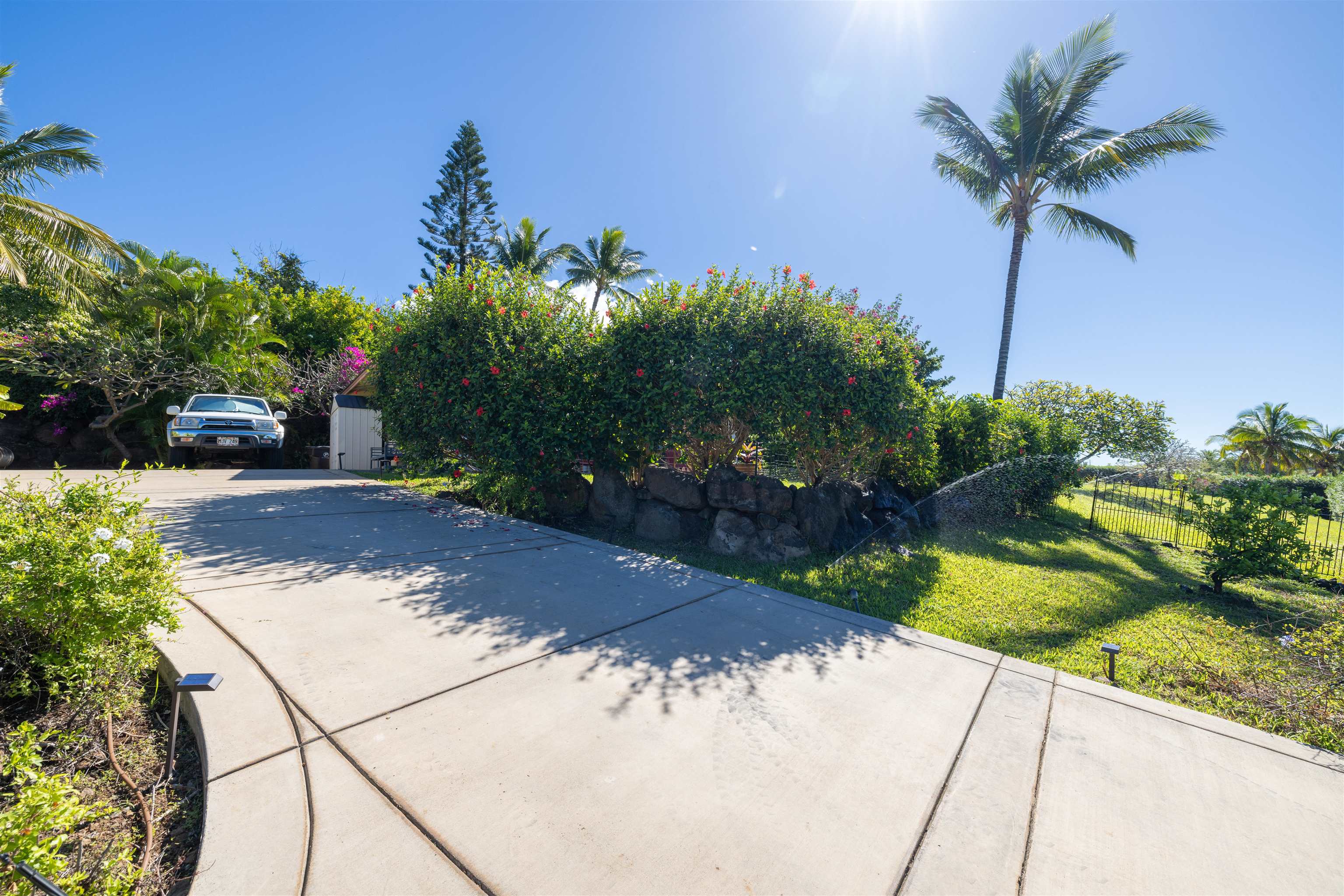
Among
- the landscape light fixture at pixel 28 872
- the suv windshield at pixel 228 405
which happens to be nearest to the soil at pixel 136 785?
the landscape light fixture at pixel 28 872

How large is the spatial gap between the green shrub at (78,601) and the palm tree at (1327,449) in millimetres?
48781

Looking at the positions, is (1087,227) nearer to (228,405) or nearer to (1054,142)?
(1054,142)

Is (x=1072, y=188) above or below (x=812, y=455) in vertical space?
above

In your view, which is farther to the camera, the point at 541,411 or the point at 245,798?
the point at 541,411

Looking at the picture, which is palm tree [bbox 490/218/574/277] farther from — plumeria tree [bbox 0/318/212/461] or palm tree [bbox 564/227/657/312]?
plumeria tree [bbox 0/318/212/461]

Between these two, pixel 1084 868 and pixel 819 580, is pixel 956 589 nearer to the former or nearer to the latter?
pixel 819 580

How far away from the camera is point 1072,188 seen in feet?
44.4

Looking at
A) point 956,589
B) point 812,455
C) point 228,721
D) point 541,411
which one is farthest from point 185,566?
point 956,589

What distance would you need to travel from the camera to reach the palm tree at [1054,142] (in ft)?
40.7

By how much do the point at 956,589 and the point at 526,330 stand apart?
6.12m

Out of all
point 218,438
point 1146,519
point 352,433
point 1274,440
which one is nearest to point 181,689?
point 218,438

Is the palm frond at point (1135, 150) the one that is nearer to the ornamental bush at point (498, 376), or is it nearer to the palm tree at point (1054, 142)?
the palm tree at point (1054, 142)

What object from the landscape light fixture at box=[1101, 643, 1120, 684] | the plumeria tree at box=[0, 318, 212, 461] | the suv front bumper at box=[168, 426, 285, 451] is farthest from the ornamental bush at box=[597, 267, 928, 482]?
the plumeria tree at box=[0, 318, 212, 461]

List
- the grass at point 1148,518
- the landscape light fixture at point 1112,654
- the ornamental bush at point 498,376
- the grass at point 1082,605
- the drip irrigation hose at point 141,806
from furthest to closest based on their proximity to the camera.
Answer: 1. the grass at point 1148,518
2. the ornamental bush at point 498,376
3. the grass at point 1082,605
4. the landscape light fixture at point 1112,654
5. the drip irrigation hose at point 141,806
